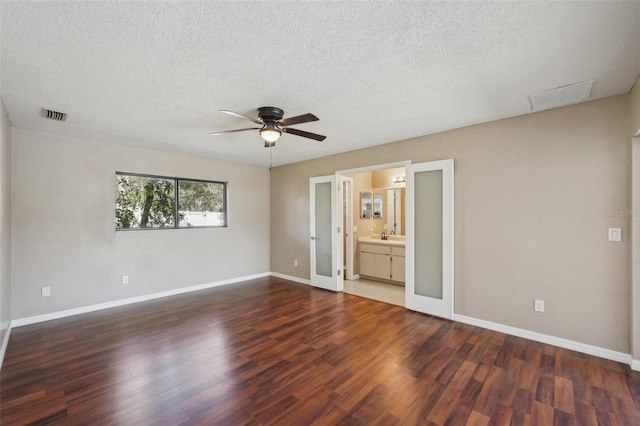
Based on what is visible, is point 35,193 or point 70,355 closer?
point 70,355

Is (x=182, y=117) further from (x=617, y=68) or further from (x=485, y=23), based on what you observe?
(x=617, y=68)

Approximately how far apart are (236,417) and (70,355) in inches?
82.5

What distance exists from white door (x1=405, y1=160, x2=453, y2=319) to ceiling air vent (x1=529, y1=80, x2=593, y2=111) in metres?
1.08

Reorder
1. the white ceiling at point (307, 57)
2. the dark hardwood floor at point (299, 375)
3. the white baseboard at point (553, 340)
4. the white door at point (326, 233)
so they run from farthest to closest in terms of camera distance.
Answer: the white door at point (326, 233) → the white baseboard at point (553, 340) → the dark hardwood floor at point (299, 375) → the white ceiling at point (307, 57)

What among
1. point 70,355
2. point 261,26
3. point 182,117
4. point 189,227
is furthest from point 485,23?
point 189,227

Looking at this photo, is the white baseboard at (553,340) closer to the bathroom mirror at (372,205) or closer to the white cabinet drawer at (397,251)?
the white cabinet drawer at (397,251)

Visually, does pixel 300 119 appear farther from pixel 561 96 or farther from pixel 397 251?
pixel 397 251

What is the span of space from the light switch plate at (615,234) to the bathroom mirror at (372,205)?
12.7 feet

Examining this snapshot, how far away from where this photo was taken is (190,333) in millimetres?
3207

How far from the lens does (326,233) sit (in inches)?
203

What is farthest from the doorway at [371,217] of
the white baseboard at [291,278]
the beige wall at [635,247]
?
the beige wall at [635,247]

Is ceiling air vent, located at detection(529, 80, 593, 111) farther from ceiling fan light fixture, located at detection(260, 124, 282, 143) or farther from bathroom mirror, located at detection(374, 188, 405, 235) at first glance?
bathroom mirror, located at detection(374, 188, 405, 235)

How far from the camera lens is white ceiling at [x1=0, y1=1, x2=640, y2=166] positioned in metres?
1.52

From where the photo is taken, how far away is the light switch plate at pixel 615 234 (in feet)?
8.41
